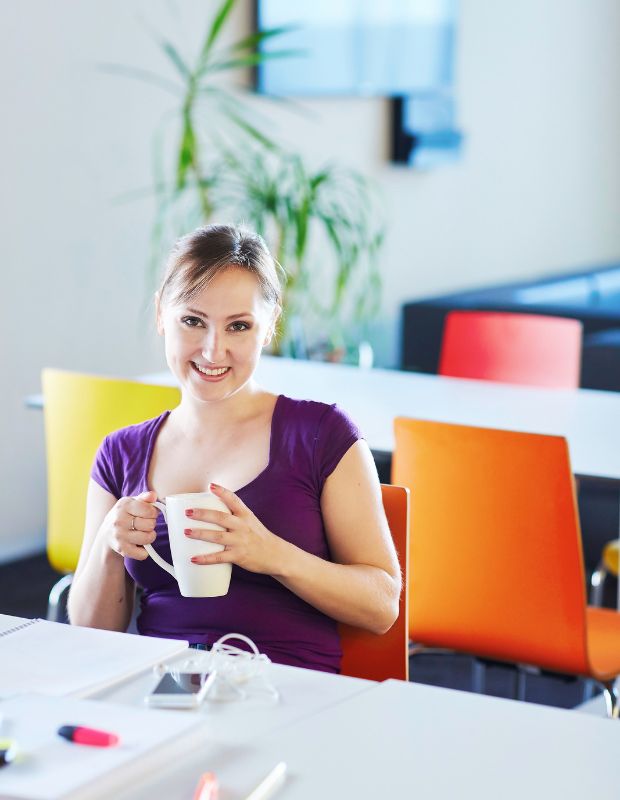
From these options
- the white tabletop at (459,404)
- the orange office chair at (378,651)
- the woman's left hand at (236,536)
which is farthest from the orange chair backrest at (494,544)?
the woman's left hand at (236,536)

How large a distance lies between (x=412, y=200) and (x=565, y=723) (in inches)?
189

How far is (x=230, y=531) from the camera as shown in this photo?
4.74ft

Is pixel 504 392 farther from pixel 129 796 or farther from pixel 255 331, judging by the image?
pixel 129 796

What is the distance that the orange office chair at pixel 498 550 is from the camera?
2129 mm

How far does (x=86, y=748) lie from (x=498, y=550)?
4.11 feet

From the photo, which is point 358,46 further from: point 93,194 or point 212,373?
point 212,373

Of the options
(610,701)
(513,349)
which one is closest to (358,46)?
(513,349)

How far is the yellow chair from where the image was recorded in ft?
8.17

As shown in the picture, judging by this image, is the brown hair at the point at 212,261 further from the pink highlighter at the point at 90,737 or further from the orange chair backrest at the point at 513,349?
the orange chair backrest at the point at 513,349

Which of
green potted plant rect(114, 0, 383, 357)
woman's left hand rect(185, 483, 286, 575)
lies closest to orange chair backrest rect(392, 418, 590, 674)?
woman's left hand rect(185, 483, 286, 575)

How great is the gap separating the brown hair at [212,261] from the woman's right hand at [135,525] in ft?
1.00

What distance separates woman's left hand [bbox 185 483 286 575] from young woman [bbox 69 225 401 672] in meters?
0.08

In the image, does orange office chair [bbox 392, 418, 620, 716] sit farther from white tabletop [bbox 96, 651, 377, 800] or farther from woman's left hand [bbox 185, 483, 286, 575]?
white tabletop [bbox 96, 651, 377, 800]

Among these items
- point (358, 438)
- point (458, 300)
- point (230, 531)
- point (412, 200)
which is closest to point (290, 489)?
point (358, 438)
